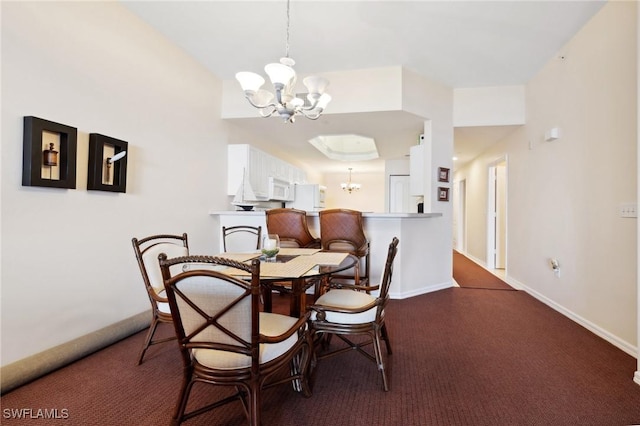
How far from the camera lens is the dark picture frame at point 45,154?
1.99 m

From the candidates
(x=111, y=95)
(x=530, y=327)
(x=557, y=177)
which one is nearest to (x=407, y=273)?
(x=530, y=327)

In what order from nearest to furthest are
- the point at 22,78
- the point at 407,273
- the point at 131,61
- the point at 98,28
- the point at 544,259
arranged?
the point at 22,78
the point at 98,28
the point at 131,61
the point at 544,259
the point at 407,273

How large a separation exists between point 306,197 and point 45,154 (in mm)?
4939

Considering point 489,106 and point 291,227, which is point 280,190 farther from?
point 489,106

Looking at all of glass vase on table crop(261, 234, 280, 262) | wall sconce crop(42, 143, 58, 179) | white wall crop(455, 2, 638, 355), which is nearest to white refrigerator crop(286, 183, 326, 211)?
white wall crop(455, 2, 638, 355)

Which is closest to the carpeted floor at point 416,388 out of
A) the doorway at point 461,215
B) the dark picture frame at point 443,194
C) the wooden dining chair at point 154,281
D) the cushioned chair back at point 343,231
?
the wooden dining chair at point 154,281

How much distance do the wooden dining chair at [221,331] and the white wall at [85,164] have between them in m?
1.44

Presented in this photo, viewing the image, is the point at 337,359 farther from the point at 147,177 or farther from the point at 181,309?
the point at 147,177

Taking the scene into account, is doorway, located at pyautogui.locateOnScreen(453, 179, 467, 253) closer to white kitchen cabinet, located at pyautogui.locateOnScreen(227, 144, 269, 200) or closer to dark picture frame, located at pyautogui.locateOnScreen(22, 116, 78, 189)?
white kitchen cabinet, located at pyautogui.locateOnScreen(227, 144, 269, 200)

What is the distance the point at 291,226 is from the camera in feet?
11.2

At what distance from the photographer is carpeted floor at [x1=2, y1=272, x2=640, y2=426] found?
1.62 m

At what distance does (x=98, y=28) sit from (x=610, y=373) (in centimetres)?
443

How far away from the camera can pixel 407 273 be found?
13.1ft

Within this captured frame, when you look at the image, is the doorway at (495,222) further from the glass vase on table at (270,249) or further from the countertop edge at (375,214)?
the glass vase on table at (270,249)
